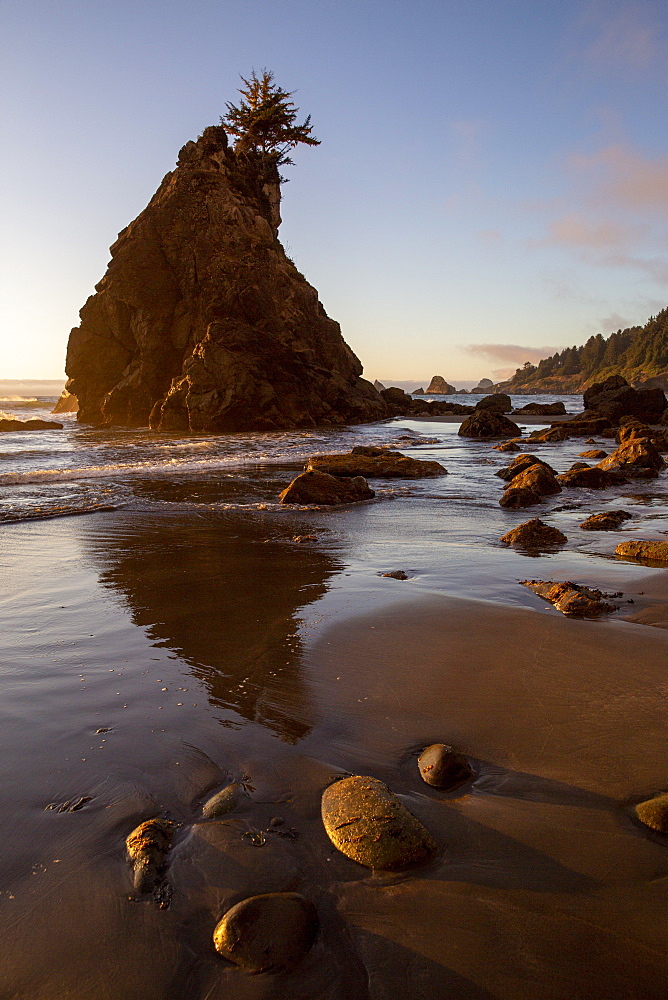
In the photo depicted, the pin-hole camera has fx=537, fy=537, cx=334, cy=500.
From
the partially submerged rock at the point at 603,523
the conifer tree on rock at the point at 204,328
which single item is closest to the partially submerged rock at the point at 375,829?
the partially submerged rock at the point at 603,523

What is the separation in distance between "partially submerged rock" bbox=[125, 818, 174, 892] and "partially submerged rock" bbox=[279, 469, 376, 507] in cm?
668

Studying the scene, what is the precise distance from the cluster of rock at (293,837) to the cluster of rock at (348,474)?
21.1 feet

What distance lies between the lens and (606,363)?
14050 cm

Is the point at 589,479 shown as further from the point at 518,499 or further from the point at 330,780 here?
the point at 330,780

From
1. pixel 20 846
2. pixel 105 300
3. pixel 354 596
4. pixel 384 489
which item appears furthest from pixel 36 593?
pixel 105 300

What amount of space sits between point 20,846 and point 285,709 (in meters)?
1.09

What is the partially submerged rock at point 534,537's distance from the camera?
17.8 ft

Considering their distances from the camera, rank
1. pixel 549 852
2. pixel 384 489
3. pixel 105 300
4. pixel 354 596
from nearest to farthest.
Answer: pixel 549 852 → pixel 354 596 → pixel 384 489 → pixel 105 300

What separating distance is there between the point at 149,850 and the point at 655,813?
154 centimetres

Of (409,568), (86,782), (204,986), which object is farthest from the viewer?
(409,568)

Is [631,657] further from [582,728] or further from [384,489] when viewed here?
[384,489]

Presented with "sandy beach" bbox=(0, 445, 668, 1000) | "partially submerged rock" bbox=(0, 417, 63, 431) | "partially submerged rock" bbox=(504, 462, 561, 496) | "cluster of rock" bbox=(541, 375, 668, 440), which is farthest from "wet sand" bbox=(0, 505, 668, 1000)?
"cluster of rock" bbox=(541, 375, 668, 440)

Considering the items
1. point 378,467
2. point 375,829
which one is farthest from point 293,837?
point 378,467

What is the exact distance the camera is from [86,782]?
1871 millimetres
